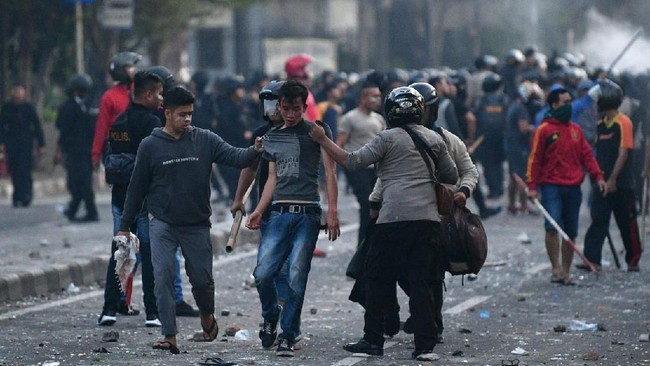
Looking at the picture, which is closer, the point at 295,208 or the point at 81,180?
the point at 295,208

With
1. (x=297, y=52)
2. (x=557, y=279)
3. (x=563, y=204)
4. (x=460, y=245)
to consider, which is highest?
(x=460, y=245)

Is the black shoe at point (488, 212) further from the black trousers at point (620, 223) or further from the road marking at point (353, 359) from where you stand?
the road marking at point (353, 359)

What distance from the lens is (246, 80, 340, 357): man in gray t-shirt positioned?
941cm

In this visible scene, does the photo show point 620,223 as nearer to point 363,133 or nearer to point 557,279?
point 557,279

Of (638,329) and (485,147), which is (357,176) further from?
(485,147)

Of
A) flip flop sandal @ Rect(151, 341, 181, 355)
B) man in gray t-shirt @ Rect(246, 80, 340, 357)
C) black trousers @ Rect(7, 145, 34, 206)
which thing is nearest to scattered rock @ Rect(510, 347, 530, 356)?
man in gray t-shirt @ Rect(246, 80, 340, 357)

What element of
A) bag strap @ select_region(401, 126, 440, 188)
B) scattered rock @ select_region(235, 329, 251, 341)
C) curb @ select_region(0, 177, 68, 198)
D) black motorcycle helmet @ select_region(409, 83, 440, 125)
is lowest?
curb @ select_region(0, 177, 68, 198)

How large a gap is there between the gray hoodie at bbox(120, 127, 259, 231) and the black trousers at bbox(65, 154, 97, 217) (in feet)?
31.5

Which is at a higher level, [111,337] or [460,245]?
[460,245]

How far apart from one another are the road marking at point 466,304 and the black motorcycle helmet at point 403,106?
2563mm

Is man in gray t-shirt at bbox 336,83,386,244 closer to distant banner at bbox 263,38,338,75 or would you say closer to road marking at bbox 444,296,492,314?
road marking at bbox 444,296,492,314

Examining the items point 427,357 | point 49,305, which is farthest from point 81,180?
point 427,357

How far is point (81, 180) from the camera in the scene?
62.5 ft

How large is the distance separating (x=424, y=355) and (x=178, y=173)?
1.69 metres
